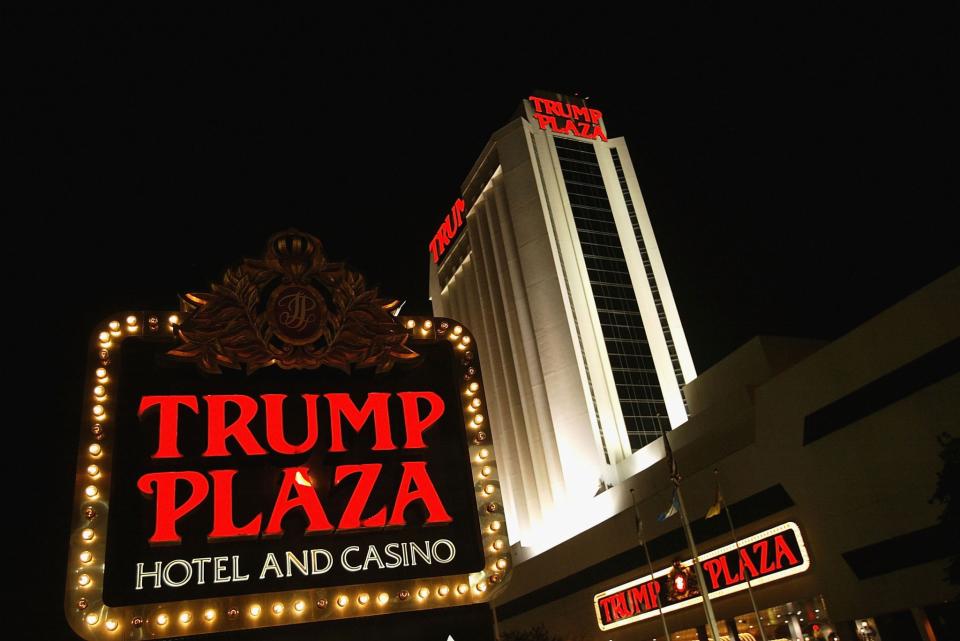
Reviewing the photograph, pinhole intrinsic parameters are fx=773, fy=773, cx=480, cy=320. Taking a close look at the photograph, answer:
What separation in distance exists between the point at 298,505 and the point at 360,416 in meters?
2.08

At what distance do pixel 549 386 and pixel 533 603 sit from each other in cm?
1873

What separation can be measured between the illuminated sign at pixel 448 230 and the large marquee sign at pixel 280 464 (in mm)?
65713

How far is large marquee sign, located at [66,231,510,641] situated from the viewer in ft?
40.1

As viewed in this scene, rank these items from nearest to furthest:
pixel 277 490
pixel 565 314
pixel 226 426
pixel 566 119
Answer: pixel 277 490 < pixel 226 426 < pixel 565 314 < pixel 566 119

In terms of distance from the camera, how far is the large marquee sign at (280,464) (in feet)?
40.1

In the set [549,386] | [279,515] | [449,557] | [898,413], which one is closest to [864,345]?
[898,413]

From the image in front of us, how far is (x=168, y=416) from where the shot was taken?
1356cm

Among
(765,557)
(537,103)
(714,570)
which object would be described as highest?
(537,103)

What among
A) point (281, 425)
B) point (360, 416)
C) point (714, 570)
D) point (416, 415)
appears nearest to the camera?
point (281, 425)

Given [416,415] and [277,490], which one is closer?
[277,490]

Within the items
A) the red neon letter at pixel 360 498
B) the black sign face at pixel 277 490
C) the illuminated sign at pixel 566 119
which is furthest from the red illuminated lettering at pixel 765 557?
the illuminated sign at pixel 566 119

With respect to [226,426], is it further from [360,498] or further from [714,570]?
[714,570]

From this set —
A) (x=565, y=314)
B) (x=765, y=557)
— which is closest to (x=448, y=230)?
(x=565, y=314)

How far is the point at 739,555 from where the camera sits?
30.4 m
